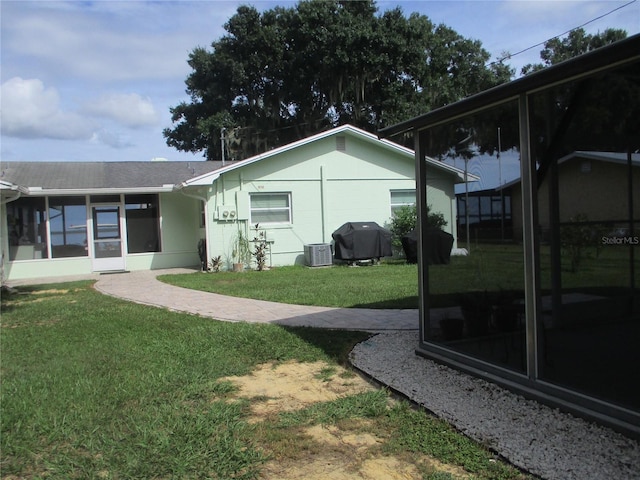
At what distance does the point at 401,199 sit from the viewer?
688 inches

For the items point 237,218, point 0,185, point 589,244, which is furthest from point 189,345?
point 237,218

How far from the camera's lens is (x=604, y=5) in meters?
12.3

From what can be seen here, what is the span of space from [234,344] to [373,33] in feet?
78.5

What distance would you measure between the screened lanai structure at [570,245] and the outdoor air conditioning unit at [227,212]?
445 inches

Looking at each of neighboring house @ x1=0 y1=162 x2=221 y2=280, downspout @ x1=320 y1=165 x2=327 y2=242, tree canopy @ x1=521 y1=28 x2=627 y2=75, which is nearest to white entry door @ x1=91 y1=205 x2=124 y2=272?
neighboring house @ x1=0 y1=162 x2=221 y2=280

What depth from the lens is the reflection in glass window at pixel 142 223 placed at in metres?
15.8

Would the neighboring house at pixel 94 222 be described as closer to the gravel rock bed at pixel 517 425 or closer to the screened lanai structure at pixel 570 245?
the gravel rock bed at pixel 517 425

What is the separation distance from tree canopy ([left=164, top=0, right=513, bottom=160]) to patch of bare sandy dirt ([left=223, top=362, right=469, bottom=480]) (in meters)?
23.3

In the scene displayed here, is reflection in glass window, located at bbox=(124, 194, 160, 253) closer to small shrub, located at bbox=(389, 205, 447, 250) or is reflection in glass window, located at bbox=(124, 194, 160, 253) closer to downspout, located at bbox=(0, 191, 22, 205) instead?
downspout, located at bbox=(0, 191, 22, 205)

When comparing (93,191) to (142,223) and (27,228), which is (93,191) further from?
(27,228)

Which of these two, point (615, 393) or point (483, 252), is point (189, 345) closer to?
point (483, 252)

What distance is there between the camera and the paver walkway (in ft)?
23.3

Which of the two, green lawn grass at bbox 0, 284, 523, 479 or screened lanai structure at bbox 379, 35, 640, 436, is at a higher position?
screened lanai structure at bbox 379, 35, 640, 436

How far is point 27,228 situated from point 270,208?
286 inches
